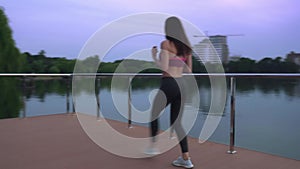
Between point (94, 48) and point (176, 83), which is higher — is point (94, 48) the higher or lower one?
the higher one

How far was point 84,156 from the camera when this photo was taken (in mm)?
2504

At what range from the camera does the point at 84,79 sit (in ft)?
10.8

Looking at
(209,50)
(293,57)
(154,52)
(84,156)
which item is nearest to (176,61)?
(154,52)

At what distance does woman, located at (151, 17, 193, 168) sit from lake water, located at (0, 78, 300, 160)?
0.43m

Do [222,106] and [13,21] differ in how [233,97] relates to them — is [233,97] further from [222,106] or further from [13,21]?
[13,21]

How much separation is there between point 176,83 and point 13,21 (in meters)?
16.9

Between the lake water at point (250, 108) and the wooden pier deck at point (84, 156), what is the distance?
1.49ft

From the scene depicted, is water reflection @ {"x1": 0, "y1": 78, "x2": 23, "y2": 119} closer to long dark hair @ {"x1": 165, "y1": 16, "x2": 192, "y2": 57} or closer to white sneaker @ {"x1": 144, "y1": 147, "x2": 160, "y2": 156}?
white sneaker @ {"x1": 144, "y1": 147, "x2": 160, "y2": 156}

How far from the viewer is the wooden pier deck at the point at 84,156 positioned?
225 cm

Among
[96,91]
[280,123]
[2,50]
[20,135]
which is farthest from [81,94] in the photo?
[2,50]

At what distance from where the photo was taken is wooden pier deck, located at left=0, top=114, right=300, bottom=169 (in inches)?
88.7

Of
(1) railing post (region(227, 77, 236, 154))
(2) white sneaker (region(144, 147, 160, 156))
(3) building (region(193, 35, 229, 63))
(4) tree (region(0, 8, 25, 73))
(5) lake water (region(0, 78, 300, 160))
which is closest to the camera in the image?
(3) building (region(193, 35, 229, 63))

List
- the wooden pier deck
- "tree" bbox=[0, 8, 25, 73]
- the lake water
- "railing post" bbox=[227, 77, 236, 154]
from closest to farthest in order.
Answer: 1. the wooden pier deck
2. "railing post" bbox=[227, 77, 236, 154]
3. the lake water
4. "tree" bbox=[0, 8, 25, 73]

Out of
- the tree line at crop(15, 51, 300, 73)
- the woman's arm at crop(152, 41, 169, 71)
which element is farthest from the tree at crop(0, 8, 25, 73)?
the woman's arm at crop(152, 41, 169, 71)
